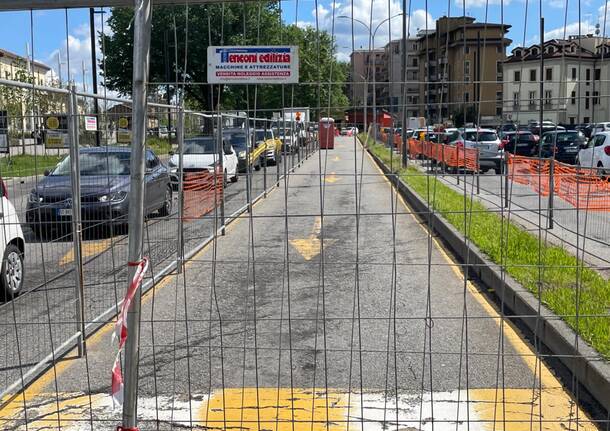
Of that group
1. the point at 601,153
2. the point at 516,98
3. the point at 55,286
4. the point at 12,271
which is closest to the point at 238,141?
the point at 12,271

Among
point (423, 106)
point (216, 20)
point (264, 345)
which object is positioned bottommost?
point (264, 345)

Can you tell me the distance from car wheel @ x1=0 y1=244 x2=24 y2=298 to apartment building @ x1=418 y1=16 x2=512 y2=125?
4628 mm

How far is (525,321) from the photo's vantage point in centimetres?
623

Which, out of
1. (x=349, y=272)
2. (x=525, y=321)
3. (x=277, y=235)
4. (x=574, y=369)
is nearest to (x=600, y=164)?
(x=277, y=235)

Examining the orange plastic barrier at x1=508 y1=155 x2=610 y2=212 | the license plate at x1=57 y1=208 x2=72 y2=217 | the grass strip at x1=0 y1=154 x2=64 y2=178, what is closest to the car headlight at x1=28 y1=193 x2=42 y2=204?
the license plate at x1=57 y1=208 x2=72 y2=217

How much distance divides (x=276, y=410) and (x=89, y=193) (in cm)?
299

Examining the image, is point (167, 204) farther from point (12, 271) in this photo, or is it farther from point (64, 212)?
point (64, 212)

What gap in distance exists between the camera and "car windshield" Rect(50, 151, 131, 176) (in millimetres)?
5570

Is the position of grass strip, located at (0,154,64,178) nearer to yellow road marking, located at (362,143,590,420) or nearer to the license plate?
the license plate

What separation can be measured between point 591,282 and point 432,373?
255 centimetres

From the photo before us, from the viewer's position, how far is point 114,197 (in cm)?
627

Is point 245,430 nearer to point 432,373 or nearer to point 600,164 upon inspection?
point 432,373

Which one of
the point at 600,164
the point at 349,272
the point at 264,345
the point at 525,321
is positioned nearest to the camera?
the point at 264,345

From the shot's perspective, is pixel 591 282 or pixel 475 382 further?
pixel 591 282
